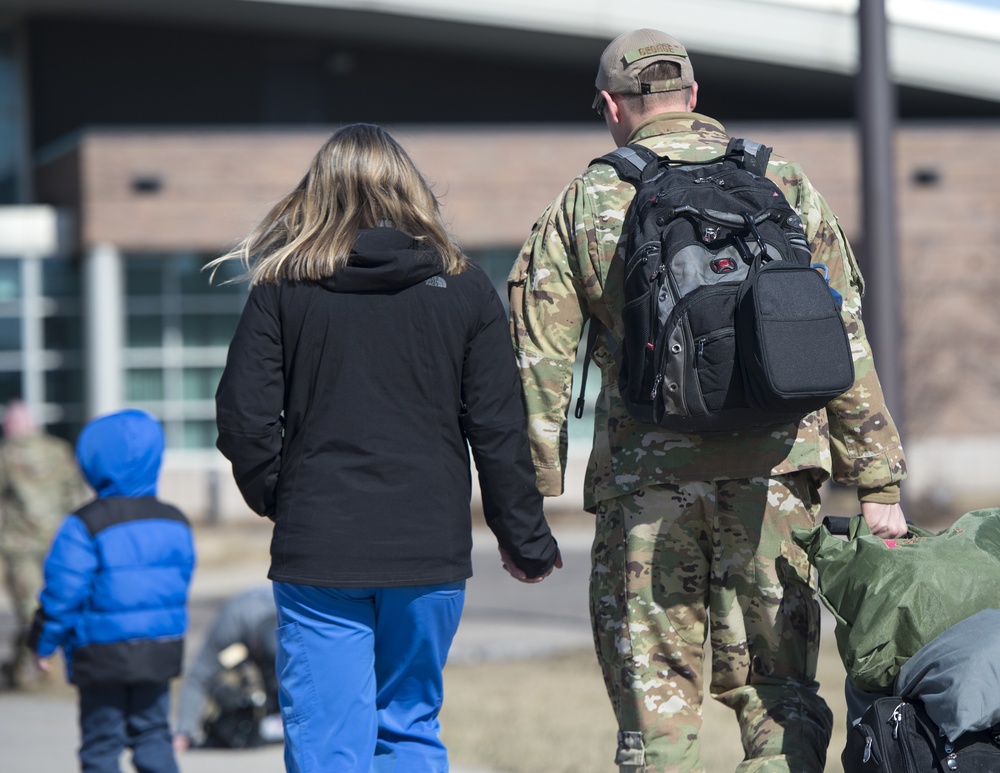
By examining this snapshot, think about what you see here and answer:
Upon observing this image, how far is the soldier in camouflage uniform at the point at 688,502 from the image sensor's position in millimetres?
3426

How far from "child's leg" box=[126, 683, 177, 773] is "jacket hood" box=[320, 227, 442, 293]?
2361mm

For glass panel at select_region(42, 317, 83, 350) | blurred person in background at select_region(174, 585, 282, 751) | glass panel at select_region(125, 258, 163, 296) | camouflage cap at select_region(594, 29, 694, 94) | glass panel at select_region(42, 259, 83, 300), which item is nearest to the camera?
camouflage cap at select_region(594, 29, 694, 94)

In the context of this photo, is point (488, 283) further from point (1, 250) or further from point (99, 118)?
A: point (99, 118)

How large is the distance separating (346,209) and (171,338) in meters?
20.0

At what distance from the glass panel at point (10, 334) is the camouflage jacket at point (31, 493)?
14.2 m

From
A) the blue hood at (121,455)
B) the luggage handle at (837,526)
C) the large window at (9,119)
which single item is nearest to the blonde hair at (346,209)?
the luggage handle at (837,526)

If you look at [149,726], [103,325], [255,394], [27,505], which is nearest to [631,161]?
[255,394]

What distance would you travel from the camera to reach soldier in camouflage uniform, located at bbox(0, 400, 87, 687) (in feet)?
30.3

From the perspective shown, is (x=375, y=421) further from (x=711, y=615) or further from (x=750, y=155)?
(x=750, y=155)

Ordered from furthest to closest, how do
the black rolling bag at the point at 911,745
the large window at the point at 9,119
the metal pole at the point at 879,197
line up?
the large window at the point at 9,119
the metal pole at the point at 879,197
the black rolling bag at the point at 911,745

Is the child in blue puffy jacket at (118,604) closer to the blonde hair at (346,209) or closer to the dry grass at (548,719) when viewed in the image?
the dry grass at (548,719)

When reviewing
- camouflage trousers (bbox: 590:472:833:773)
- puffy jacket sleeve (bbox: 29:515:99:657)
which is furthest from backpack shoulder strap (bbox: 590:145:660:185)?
puffy jacket sleeve (bbox: 29:515:99:657)

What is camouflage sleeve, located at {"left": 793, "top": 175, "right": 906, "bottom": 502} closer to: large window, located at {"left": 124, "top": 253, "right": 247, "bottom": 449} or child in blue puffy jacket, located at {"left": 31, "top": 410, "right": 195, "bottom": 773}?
child in blue puffy jacket, located at {"left": 31, "top": 410, "right": 195, "bottom": 773}

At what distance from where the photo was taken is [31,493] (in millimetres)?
9312
